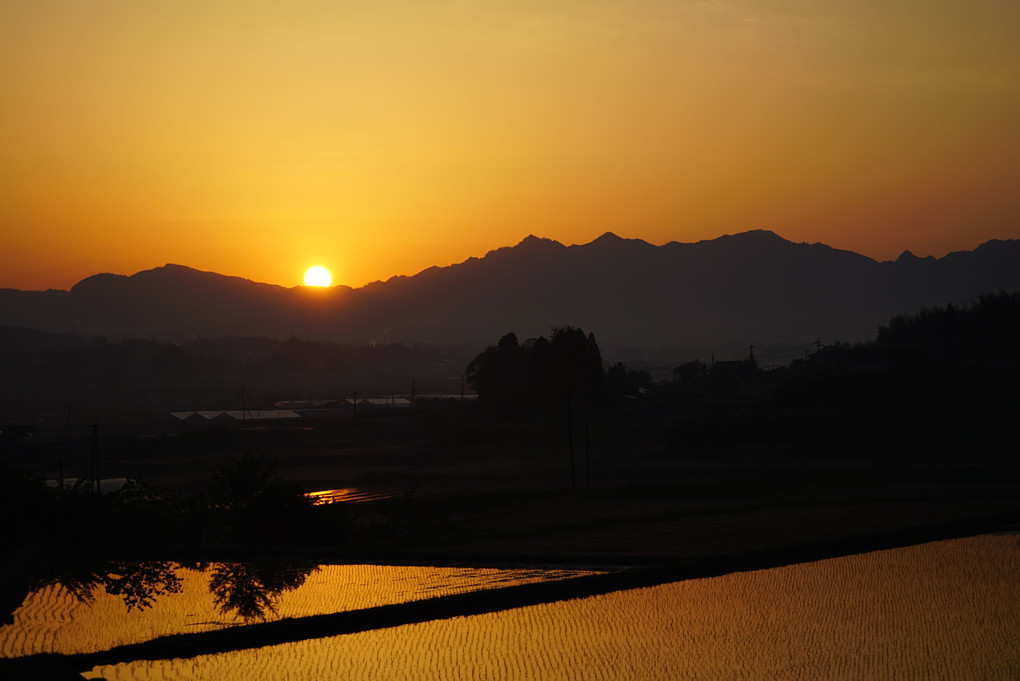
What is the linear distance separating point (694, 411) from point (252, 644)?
107253 millimetres

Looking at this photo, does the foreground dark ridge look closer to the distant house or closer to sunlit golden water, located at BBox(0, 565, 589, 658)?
sunlit golden water, located at BBox(0, 565, 589, 658)

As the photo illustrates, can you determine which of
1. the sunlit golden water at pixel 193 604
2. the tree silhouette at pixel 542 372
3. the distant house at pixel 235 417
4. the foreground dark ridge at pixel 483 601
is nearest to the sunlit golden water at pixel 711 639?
the foreground dark ridge at pixel 483 601

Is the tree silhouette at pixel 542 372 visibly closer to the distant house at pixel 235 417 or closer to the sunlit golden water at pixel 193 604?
the distant house at pixel 235 417

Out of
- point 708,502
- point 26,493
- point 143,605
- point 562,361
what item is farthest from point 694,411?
point 143,605

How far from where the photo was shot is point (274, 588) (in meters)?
14.1

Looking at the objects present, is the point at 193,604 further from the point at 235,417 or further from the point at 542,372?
the point at 235,417

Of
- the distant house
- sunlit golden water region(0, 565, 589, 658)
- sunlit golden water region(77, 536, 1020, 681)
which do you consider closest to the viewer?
sunlit golden water region(77, 536, 1020, 681)

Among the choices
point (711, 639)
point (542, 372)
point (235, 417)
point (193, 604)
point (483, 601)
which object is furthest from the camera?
point (235, 417)

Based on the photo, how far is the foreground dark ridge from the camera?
9.73 metres

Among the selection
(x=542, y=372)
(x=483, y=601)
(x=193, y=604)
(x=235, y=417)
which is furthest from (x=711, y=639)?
(x=235, y=417)

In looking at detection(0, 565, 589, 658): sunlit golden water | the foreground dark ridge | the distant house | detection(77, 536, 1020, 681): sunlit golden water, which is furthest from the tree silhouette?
detection(77, 536, 1020, 681): sunlit golden water

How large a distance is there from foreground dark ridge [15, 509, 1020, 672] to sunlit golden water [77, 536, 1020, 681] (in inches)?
7.6

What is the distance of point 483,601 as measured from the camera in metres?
12.3

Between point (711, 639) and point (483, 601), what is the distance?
10.5ft
